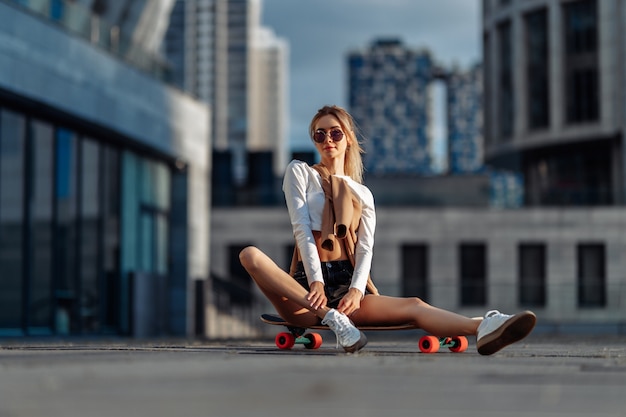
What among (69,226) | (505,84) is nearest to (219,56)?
(505,84)

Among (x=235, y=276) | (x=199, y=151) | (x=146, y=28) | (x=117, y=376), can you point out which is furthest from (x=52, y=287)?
(x=235, y=276)

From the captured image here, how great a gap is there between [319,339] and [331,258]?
57 cm

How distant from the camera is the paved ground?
11.8 ft

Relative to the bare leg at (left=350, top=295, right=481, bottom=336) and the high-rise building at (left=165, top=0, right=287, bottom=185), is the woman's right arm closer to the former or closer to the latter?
the bare leg at (left=350, top=295, right=481, bottom=336)

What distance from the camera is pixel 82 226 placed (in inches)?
871

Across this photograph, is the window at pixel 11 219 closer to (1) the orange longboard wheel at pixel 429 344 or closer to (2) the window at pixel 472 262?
(1) the orange longboard wheel at pixel 429 344

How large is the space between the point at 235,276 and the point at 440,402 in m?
42.1

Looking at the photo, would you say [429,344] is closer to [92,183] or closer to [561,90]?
[92,183]

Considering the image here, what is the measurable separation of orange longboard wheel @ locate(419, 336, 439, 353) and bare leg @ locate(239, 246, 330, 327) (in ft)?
2.10

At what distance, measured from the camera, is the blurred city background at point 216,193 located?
20.5 metres

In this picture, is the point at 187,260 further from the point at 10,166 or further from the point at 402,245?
the point at 402,245

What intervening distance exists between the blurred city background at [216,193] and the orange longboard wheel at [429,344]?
139 centimetres

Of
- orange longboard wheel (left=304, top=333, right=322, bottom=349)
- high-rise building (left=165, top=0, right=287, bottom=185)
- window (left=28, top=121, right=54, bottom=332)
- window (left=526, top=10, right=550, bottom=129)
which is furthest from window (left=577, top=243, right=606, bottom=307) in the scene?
high-rise building (left=165, top=0, right=287, bottom=185)

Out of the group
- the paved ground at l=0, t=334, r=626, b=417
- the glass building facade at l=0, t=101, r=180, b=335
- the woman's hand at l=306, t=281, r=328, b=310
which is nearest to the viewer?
the paved ground at l=0, t=334, r=626, b=417
